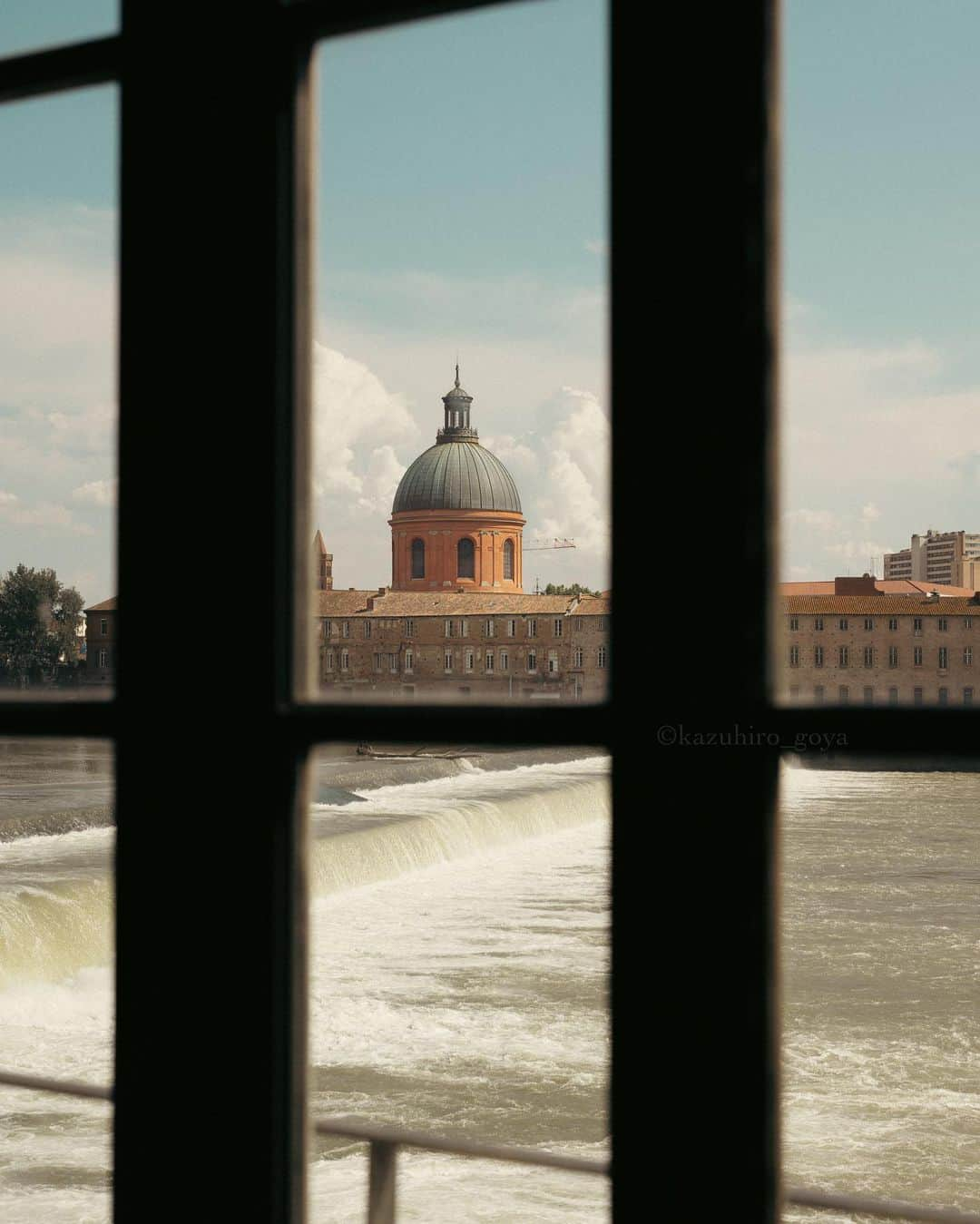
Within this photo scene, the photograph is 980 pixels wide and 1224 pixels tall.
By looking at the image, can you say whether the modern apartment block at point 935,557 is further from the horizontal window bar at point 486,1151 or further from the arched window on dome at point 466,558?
the arched window on dome at point 466,558

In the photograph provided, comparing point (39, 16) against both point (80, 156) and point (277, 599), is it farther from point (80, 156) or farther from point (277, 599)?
point (277, 599)

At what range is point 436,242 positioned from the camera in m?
0.94

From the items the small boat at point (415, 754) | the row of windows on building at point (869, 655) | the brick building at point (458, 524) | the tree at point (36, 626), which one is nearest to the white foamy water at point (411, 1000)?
the tree at point (36, 626)

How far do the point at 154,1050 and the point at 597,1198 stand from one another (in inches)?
312

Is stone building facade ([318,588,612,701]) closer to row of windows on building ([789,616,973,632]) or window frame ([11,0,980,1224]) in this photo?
row of windows on building ([789,616,973,632])

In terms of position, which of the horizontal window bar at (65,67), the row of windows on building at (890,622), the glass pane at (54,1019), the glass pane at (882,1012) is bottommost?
the glass pane at (882,1012)

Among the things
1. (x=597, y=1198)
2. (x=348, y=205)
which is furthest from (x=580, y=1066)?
(x=348, y=205)

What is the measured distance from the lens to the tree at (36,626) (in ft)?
4.87

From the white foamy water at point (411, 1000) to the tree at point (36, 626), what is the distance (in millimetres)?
2789

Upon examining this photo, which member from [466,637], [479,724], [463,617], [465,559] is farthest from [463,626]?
[479,724]

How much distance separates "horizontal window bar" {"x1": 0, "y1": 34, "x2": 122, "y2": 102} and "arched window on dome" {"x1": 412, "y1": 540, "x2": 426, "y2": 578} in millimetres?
38854

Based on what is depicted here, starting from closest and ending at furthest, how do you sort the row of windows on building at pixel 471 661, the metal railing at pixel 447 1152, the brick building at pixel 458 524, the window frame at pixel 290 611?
1. the window frame at pixel 290 611
2. the metal railing at pixel 447 1152
3. the row of windows on building at pixel 471 661
4. the brick building at pixel 458 524

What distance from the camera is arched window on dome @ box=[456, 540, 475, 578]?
1565 inches

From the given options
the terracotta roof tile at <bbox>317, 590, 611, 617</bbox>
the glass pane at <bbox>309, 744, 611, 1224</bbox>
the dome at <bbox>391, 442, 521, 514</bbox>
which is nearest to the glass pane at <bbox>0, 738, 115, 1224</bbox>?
the glass pane at <bbox>309, 744, 611, 1224</bbox>
